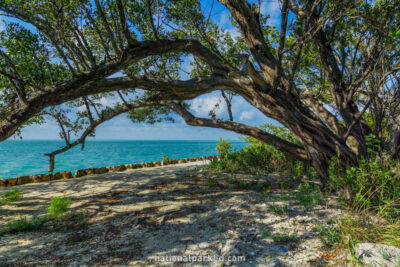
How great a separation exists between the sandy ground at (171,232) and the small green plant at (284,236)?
0.07 ft

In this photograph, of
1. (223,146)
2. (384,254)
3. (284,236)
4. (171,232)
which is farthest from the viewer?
(223,146)

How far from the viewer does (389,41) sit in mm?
3986

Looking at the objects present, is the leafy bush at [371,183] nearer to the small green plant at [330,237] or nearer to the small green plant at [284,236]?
the small green plant at [330,237]

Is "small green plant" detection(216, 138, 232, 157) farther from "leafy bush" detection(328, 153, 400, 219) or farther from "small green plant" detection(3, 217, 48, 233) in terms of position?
"small green plant" detection(3, 217, 48, 233)

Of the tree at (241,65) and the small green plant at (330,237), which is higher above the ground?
the tree at (241,65)

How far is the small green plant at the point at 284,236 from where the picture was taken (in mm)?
2672

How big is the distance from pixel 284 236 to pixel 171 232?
1.55 meters

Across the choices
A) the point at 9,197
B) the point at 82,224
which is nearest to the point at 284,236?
the point at 82,224

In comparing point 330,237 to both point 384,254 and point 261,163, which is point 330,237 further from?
point 261,163

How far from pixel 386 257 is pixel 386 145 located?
348 cm

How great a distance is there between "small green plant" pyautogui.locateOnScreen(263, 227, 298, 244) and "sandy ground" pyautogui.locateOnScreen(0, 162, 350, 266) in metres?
0.02

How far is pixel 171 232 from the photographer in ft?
9.75

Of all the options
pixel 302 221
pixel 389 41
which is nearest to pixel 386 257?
pixel 302 221

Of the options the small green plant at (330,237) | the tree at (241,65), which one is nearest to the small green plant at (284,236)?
the small green plant at (330,237)
